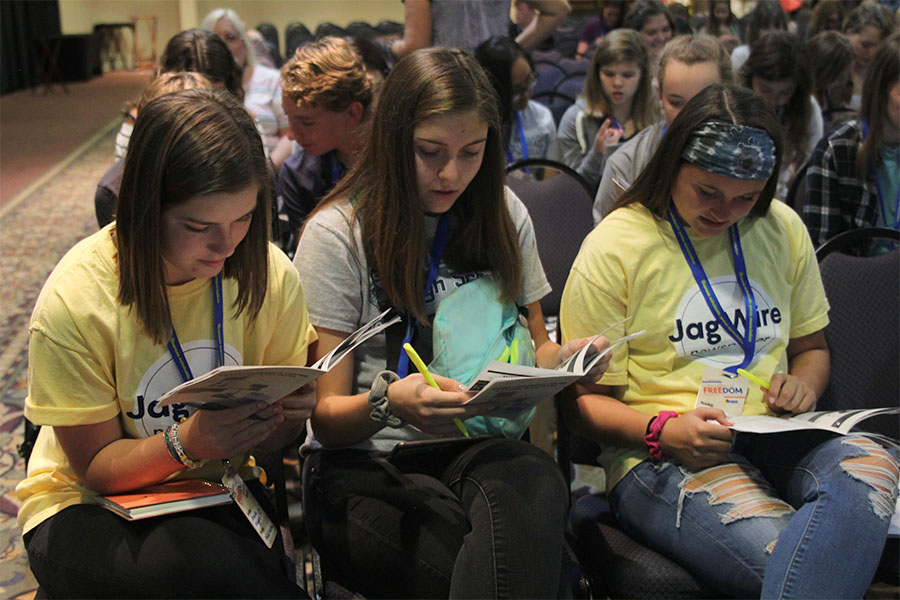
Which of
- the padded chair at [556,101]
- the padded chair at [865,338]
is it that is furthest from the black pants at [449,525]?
the padded chair at [556,101]

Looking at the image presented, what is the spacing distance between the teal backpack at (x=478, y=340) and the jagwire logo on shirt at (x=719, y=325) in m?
0.32

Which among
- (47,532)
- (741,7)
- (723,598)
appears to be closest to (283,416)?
(47,532)

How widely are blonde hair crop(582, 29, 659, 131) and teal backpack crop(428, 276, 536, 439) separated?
7.26ft

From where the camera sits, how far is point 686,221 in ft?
5.97

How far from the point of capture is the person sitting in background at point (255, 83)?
4.27 metres

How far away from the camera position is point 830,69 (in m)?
4.35

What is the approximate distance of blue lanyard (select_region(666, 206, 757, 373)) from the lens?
5.79 ft

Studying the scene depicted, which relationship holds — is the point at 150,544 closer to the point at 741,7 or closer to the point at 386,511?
the point at 386,511

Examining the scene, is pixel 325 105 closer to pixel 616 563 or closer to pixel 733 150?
pixel 733 150

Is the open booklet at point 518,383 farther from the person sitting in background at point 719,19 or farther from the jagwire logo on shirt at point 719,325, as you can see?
the person sitting in background at point 719,19

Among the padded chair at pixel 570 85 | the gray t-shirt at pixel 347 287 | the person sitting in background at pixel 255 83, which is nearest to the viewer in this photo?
the gray t-shirt at pixel 347 287

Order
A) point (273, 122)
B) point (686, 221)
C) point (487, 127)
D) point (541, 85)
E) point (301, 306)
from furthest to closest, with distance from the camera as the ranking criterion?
point (541, 85)
point (273, 122)
point (686, 221)
point (487, 127)
point (301, 306)

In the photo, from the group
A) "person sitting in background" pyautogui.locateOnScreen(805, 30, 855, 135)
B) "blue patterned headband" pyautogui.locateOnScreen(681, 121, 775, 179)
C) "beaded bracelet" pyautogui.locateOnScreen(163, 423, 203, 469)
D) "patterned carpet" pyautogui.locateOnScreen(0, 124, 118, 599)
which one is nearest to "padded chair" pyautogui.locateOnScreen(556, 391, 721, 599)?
"blue patterned headband" pyautogui.locateOnScreen(681, 121, 775, 179)

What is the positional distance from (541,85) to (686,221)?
3958 mm
